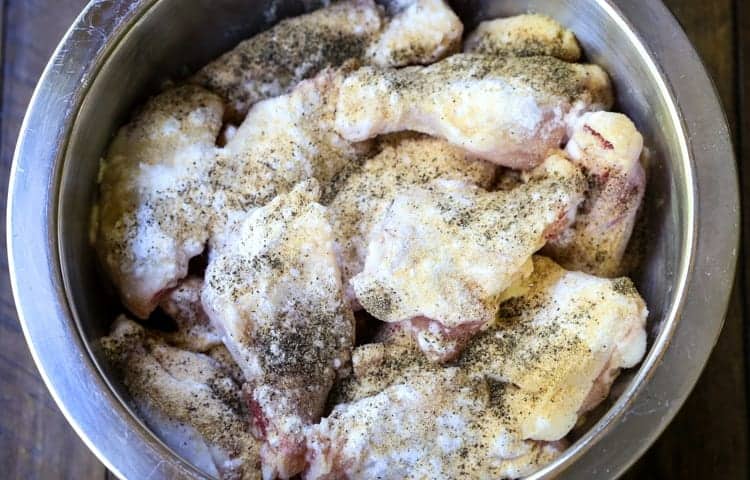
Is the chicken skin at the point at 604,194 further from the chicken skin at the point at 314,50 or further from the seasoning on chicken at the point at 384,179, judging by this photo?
the chicken skin at the point at 314,50

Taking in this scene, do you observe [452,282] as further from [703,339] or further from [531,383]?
[703,339]

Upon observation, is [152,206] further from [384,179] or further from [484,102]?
[484,102]

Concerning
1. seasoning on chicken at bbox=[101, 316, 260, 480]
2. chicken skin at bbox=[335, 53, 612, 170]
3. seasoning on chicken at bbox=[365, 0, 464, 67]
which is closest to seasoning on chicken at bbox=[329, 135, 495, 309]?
chicken skin at bbox=[335, 53, 612, 170]

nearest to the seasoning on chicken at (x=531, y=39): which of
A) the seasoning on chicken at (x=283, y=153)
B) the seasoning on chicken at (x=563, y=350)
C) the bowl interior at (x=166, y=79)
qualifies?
the bowl interior at (x=166, y=79)

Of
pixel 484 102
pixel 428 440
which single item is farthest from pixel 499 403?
pixel 484 102

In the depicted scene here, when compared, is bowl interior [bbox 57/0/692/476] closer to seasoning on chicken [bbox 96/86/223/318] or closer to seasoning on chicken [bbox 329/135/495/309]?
seasoning on chicken [bbox 96/86/223/318]

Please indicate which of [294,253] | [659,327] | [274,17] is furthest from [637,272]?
[274,17]
